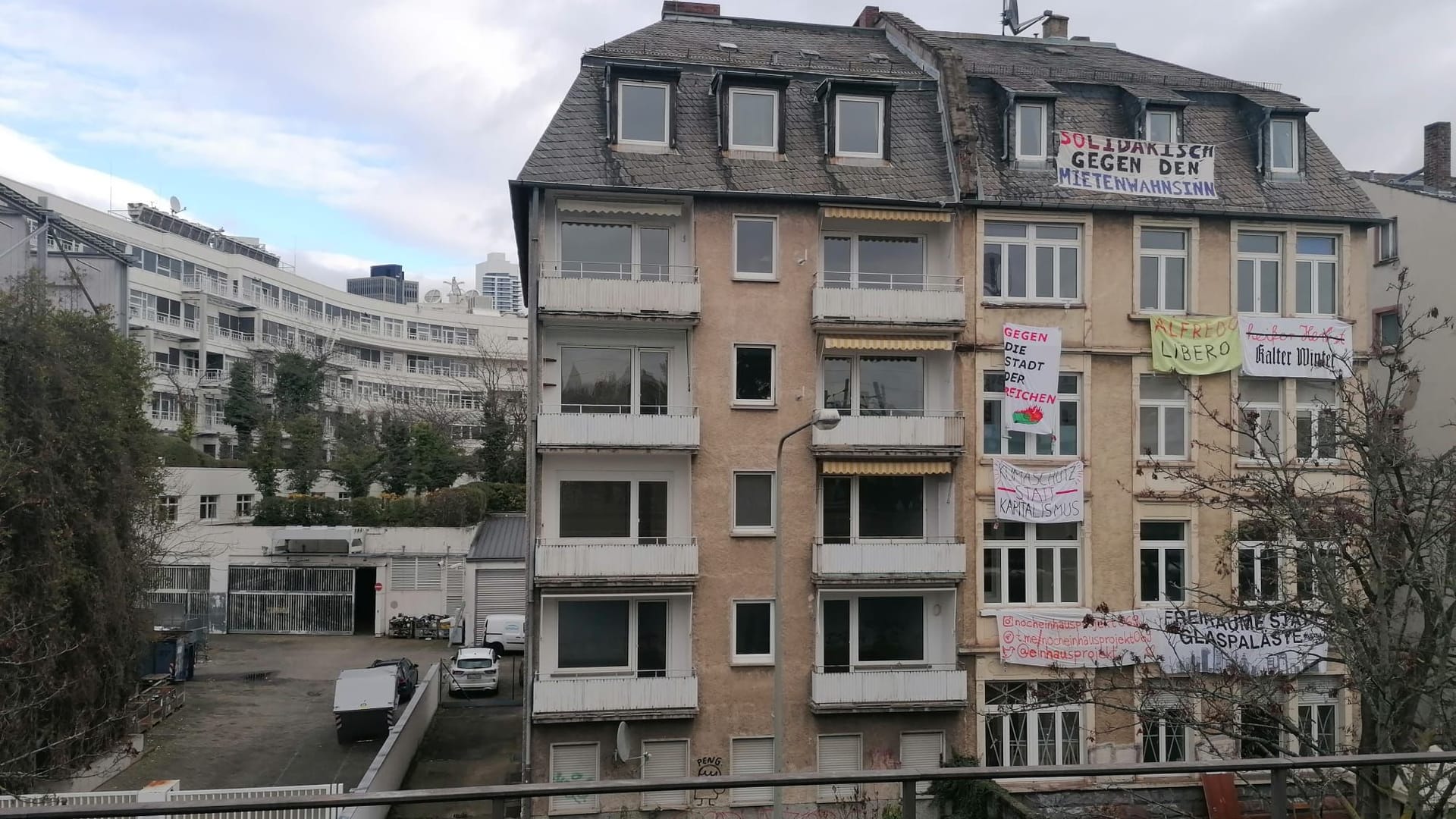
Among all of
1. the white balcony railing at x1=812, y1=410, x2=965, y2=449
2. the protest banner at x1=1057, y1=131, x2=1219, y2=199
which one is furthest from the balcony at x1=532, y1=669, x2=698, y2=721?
the protest banner at x1=1057, y1=131, x2=1219, y2=199

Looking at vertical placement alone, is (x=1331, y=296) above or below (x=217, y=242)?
below

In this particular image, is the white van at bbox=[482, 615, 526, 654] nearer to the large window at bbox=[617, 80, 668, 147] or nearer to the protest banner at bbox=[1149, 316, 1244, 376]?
the large window at bbox=[617, 80, 668, 147]

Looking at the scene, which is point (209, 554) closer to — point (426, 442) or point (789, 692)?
point (426, 442)

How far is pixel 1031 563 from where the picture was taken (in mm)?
20250

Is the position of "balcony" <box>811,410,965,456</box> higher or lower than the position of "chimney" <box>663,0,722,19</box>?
lower

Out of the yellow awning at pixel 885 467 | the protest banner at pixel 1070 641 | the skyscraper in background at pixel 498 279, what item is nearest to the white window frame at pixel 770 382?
the yellow awning at pixel 885 467

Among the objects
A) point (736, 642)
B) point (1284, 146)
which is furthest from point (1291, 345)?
point (736, 642)

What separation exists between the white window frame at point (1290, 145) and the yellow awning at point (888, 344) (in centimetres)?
856

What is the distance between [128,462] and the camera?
70.1 ft

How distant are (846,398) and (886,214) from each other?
12.6 feet

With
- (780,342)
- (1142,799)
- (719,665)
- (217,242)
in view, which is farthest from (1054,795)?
(217,242)

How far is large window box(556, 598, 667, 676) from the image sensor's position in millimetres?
19578

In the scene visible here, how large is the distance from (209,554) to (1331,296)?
37.0 meters

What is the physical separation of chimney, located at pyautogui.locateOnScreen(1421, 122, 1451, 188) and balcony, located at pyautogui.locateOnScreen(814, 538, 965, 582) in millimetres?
20063
